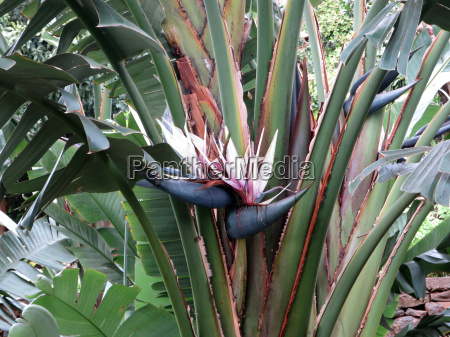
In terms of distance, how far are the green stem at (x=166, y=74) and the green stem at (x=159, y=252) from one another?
152 mm

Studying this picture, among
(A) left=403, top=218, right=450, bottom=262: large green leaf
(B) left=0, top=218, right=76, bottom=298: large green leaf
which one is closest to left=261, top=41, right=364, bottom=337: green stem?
(A) left=403, top=218, right=450, bottom=262: large green leaf

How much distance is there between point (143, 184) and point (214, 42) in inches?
11.6

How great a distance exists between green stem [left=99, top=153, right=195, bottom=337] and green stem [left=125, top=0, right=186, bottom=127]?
152 mm

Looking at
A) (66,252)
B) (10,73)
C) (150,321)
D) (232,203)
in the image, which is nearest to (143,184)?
(232,203)

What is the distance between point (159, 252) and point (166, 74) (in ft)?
1.07

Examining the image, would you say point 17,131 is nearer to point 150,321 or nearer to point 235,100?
point 235,100

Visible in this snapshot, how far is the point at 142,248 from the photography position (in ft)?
3.93

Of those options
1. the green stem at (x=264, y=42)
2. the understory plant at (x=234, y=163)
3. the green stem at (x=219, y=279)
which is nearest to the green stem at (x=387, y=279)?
the understory plant at (x=234, y=163)

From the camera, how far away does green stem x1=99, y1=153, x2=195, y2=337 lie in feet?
2.55

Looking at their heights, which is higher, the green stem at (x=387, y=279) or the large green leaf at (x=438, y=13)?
the large green leaf at (x=438, y=13)

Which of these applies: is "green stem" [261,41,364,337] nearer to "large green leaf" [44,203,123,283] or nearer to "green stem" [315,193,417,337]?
"green stem" [315,193,417,337]

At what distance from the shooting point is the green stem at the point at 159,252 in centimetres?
78

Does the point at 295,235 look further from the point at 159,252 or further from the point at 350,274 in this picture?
the point at 159,252

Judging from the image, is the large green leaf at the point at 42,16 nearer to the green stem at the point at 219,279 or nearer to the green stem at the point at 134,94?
the green stem at the point at 134,94
